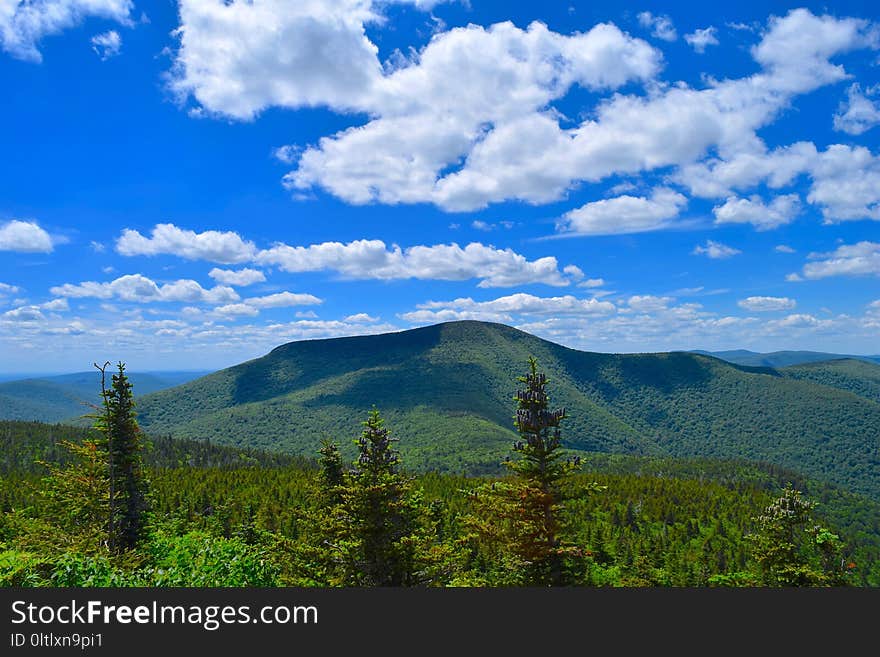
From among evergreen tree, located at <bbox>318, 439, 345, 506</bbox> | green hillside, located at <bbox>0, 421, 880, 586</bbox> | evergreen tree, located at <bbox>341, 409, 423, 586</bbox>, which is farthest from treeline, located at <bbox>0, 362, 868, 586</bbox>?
green hillside, located at <bbox>0, 421, 880, 586</bbox>

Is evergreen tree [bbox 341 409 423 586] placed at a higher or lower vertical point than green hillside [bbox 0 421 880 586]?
higher

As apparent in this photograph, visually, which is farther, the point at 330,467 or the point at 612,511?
the point at 612,511

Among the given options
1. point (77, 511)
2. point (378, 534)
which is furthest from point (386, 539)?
point (77, 511)

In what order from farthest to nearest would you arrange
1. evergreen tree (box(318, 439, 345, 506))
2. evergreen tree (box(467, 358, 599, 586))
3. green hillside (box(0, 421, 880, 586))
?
green hillside (box(0, 421, 880, 586)) → evergreen tree (box(318, 439, 345, 506)) → evergreen tree (box(467, 358, 599, 586))

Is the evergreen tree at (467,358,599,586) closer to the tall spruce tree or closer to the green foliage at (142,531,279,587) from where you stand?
the green foliage at (142,531,279,587)

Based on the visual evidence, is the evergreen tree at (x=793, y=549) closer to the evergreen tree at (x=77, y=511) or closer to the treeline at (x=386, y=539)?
the treeline at (x=386, y=539)

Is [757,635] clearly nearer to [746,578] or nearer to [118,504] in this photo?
[746,578]

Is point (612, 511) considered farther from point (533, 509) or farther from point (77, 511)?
point (77, 511)

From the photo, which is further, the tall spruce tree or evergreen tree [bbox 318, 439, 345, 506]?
evergreen tree [bbox 318, 439, 345, 506]

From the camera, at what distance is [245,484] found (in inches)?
5153

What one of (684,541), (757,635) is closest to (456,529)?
(684,541)

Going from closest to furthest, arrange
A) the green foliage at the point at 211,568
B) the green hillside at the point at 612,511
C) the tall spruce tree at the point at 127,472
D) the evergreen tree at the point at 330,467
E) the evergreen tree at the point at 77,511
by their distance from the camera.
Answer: the green foliage at the point at 211,568
the evergreen tree at the point at 77,511
the tall spruce tree at the point at 127,472
the evergreen tree at the point at 330,467
the green hillside at the point at 612,511

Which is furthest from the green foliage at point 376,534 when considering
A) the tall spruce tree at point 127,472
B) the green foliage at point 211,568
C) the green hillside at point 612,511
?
the green hillside at point 612,511

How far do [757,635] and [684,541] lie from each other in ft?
418
